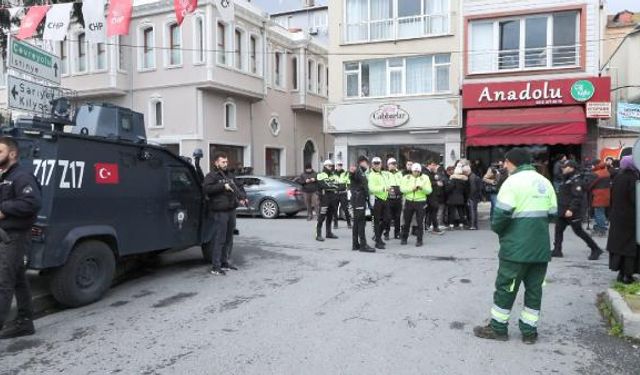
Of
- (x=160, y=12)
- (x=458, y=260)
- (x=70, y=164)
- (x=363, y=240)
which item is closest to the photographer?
(x=70, y=164)

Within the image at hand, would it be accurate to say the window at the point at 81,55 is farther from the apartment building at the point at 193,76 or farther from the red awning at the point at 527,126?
the red awning at the point at 527,126

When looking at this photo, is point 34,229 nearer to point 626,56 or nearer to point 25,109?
point 25,109

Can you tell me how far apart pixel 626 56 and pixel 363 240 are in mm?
22752

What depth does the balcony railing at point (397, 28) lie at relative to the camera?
22.0 metres

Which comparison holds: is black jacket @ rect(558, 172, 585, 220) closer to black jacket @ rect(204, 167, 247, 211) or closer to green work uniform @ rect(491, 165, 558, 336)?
green work uniform @ rect(491, 165, 558, 336)

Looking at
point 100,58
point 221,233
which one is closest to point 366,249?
point 221,233

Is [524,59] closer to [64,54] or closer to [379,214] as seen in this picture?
[379,214]

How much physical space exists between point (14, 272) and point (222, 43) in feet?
70.9

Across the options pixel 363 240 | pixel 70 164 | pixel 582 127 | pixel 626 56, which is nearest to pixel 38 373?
pixel 70 164

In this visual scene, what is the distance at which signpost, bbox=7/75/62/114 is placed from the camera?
23.8 ft

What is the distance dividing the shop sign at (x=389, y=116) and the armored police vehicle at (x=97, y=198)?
584 inches

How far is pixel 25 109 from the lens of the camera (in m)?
7.43

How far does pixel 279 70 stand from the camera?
100 feet

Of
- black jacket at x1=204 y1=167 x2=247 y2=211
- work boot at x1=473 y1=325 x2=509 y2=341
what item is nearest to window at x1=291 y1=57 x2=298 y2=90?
black jacket at x1=204 y1=167 x2=247 y2=211
